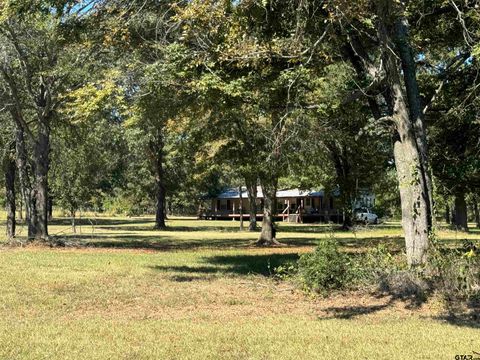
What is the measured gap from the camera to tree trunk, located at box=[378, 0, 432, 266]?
1105cm

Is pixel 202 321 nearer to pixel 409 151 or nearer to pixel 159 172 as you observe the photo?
pixel 409 151

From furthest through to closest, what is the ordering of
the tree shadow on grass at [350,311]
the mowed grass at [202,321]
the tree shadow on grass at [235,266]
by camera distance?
the tree shadow on grass at [235,266], the tree shadow on grass at [350,311], the mowed grass at [202,321]

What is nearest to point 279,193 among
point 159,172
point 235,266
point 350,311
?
point 159,172

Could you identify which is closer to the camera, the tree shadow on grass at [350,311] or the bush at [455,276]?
the tree shadow on grass at [350,311]

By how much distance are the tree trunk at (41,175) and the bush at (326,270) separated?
51.0ft

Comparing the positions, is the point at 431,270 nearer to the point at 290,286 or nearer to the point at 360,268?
the point at 360,268

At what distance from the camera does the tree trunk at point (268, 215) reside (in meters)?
25.6

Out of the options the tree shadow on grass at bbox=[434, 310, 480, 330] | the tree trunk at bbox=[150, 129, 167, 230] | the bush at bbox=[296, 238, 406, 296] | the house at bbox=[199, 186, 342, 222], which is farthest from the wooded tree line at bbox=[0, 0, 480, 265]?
the house at bbox=[199, 186, 342, 222]

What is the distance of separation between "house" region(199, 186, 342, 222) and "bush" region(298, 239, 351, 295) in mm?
43246

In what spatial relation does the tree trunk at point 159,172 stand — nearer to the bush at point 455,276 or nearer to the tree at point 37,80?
the tree at point 37,80

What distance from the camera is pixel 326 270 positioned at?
11133mm

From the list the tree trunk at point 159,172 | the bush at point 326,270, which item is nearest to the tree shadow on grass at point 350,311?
the bush at point 326,270

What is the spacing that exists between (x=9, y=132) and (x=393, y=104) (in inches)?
809

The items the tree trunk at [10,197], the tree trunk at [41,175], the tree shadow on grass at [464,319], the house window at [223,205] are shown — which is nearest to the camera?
the tree shadow on grass at [464,319]
